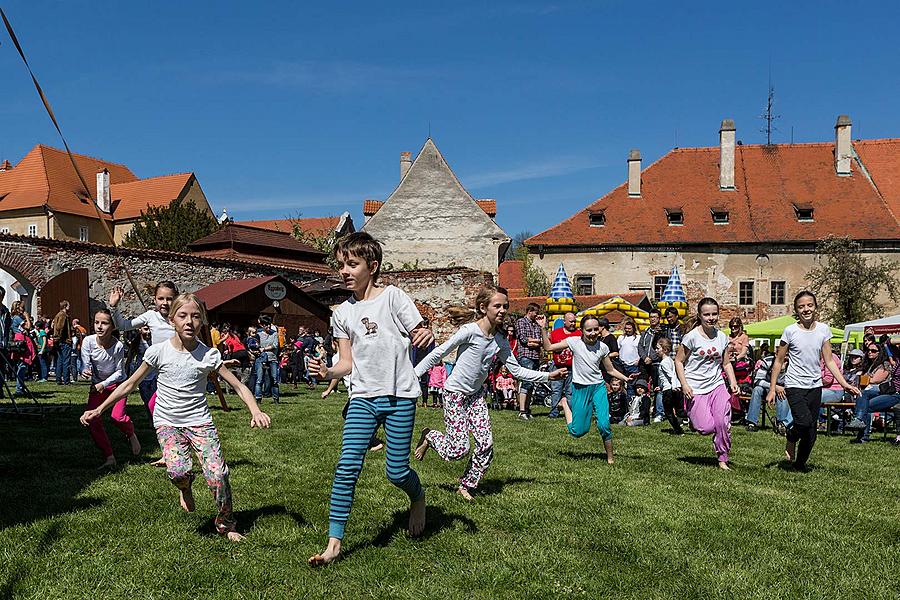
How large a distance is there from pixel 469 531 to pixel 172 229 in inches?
1865

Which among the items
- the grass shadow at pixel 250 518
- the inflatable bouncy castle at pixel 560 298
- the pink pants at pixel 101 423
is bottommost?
the grass shadow at pixel 250 518

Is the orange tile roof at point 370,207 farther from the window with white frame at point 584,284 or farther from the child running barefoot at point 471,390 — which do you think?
the child running barefoot at point 471,390

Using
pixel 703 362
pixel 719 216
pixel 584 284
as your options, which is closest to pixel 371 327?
pixel 703 362

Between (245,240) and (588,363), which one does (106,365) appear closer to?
(588,363)

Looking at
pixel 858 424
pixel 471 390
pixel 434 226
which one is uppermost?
pixel 434 226

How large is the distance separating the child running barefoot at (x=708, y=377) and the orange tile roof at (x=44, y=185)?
5743cm

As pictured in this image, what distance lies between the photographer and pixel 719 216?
4431 centimetres

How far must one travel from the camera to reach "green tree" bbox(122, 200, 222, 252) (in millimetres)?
48969

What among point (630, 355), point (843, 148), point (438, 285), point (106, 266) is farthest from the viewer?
point (843, 148)

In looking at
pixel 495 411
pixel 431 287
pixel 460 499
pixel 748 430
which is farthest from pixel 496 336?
pixel 431 287

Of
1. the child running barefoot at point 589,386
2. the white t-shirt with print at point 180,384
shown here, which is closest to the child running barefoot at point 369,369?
the white t-shirt with print at point 180,384

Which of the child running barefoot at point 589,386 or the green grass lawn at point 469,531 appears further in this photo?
the child running barefoot at point 589,386

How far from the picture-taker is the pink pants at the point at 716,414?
8.90 metres

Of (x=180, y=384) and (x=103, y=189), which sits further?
(x=103, y=189)
